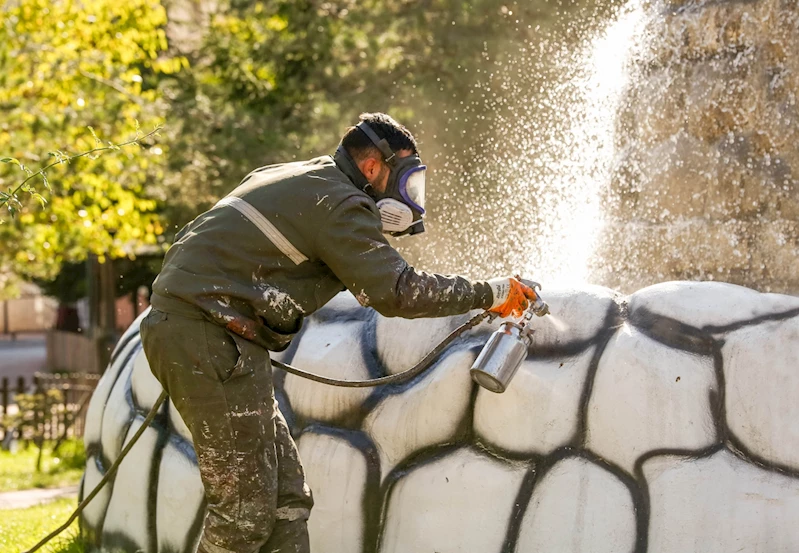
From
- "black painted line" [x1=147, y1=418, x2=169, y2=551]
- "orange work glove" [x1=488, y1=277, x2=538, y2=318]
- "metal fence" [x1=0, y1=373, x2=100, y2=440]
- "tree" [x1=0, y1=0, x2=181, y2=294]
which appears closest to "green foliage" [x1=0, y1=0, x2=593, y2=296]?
"tree" [x1=0, y1=0, x2=181, y2=294]

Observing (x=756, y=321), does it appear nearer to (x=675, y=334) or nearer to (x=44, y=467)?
(x=675, y=334)

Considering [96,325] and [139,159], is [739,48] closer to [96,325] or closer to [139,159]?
[139,159]

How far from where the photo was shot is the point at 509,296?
3.03m

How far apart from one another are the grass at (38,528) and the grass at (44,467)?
1.48 meters

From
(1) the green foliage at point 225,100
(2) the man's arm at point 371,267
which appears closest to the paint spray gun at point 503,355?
(2) the man's arm at point 371,267

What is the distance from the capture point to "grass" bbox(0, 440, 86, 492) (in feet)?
27.6

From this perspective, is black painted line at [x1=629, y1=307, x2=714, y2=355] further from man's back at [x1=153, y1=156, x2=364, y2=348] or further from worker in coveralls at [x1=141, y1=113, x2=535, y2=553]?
man's back at [x1=153, y1=156, x2=364, y2=348]

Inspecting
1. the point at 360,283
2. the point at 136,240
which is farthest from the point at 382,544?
the point at 136,240

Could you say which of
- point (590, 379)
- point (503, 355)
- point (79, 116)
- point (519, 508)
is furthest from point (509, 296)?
point (79, 116)

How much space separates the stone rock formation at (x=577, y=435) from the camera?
2984mm

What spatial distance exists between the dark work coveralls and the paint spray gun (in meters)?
0.15

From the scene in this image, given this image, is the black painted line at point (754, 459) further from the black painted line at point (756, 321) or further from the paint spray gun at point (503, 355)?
the paint spray gun at point (503, 355)

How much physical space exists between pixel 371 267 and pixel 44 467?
7.61m

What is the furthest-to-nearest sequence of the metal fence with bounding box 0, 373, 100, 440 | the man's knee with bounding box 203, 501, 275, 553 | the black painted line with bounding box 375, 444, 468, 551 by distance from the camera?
1. the metal fence with bounding box 0, 373, 100, 440
2. the black painted line with bounding box 375, 444, 468, 551
3. the man's knee with bounding box 203, 501, 275, 553
